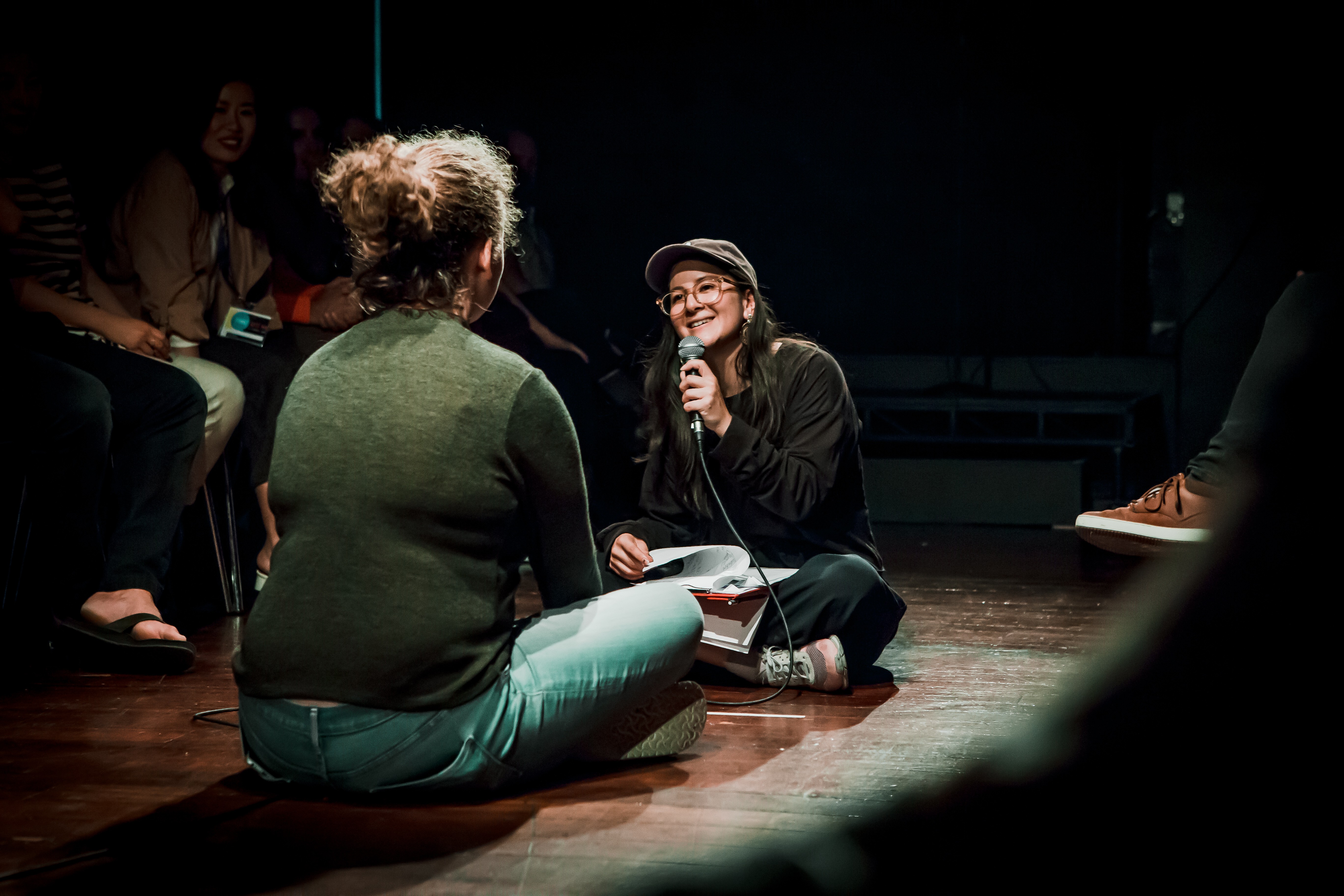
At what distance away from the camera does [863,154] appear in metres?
6.60

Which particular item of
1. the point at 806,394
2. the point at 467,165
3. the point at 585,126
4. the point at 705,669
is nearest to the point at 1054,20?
the point at 585,126

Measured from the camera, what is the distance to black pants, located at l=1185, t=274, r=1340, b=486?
0.43m

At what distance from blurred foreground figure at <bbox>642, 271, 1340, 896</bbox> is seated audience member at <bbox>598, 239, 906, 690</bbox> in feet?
6.37

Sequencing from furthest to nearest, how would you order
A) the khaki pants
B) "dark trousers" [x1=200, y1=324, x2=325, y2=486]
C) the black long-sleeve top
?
1. "dark trousers" [x1=200, y1=324, x2=325, y2=486]
2. the khaki pants
3. the black long-sleeve top

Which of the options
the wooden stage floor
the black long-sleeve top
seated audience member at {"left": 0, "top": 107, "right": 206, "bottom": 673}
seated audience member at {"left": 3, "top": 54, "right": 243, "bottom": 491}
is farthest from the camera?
seated audience member at {"left": 3, "top": 54, "right": 243, "bottom": 491}

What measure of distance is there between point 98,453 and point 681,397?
1414 millimetres

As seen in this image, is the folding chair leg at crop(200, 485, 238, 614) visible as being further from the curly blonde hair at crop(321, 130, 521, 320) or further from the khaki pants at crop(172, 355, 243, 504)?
the curly blonde hair at crop(321, 130, 521, 320)

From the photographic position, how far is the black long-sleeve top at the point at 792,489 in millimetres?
2490

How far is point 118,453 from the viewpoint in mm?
3041

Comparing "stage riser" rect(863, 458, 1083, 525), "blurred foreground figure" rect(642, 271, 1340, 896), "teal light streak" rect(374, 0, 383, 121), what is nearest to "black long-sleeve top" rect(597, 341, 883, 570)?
"blurred foreground figure" rect(642, 271, 1340, 896)

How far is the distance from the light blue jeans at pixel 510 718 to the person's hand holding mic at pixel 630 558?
0.54 meters

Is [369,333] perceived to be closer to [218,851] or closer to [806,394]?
[218,851]

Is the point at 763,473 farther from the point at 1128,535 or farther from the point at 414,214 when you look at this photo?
the point at 414,214

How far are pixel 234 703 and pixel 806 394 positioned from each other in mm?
1297
